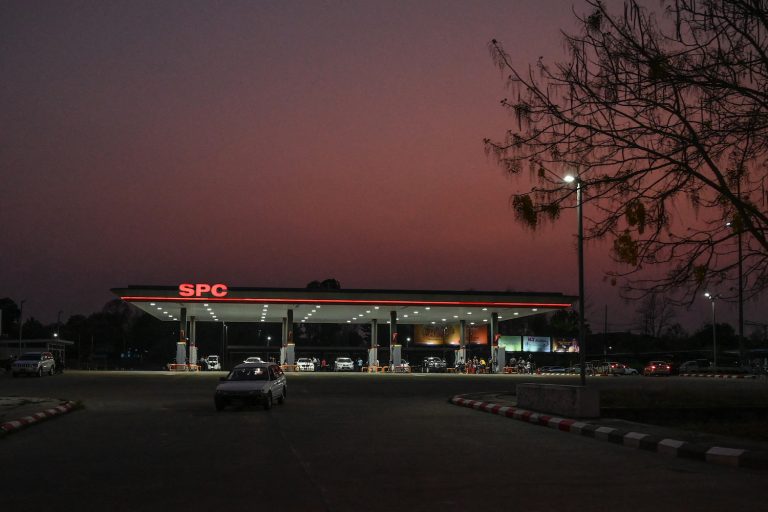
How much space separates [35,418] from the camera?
2072 cm

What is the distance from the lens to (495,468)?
39.6ft

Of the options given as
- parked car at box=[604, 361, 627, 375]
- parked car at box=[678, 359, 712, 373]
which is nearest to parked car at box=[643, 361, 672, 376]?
parked car at box=[678, 359, 712, 373]

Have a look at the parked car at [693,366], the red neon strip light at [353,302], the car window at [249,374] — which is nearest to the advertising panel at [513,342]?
the parked car at [693,366]

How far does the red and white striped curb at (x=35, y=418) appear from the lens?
18.2 meters

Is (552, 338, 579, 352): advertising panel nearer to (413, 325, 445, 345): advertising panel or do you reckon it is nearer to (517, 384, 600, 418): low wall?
(413, 325, 445, 345): advertising panel

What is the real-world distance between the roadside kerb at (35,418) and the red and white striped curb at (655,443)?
12258mm

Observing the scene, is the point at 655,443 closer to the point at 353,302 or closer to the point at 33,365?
the point at 33,365

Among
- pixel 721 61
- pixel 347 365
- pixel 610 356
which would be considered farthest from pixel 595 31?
pixel 610 356

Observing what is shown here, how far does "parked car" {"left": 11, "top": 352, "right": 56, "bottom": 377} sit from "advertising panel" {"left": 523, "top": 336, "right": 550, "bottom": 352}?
213 feet

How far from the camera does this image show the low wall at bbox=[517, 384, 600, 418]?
2056cm

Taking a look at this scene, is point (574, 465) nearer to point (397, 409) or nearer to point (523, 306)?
point (397, 409)

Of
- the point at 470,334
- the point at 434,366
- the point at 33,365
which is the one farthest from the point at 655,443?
the point at 470,334

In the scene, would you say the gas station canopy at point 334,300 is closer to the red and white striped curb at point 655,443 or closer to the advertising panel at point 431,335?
the advertising panel at point 431,335

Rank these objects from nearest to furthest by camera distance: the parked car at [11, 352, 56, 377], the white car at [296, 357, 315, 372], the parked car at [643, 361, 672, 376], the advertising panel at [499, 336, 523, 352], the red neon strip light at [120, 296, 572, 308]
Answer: the parked car at [11, 352, 56, 377] → the red neon strip light at [120, 296, 572, 308] → the parked car at [643, 361, 672, 376] → the white car at [296, 357, 315, 372] → the advertising panel at [499, 336, 523, 352]
